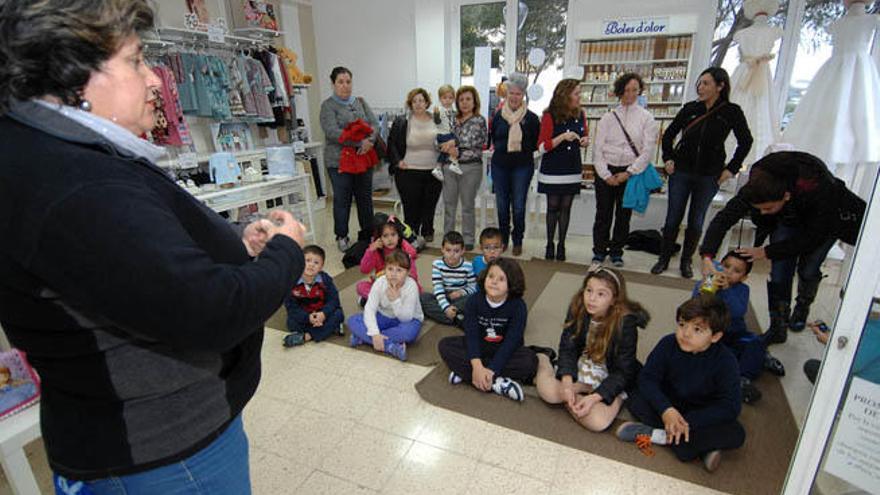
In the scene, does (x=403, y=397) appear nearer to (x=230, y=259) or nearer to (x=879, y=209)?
(x=230, y=259)

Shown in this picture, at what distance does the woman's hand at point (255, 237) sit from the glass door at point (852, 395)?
3.60 feet

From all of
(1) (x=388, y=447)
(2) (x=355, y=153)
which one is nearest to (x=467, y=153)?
(2) (x=355, y=153)

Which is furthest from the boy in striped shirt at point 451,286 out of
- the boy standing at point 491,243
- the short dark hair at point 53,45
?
the short dark hair at point 53,45

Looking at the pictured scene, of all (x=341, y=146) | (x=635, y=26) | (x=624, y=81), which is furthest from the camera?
(x=635, y=26)

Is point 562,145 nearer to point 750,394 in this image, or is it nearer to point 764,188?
point 764,188

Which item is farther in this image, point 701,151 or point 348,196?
point 348,196

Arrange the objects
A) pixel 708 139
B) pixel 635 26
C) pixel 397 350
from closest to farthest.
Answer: pixel 397 350
pixel 708 139
pixel 635 26

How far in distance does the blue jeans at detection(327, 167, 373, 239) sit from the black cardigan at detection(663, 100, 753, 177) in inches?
98.4

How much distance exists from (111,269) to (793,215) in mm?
2852

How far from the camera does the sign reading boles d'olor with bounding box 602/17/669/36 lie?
450 centimetres

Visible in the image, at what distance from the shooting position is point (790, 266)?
8.41 ft

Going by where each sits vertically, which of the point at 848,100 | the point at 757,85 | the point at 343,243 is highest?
the point at 757,85

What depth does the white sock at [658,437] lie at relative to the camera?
1804mm

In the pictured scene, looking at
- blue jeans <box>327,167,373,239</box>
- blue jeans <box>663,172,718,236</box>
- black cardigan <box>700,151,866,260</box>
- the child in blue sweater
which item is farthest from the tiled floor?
blue jeans <box>327,167,373,239</box>
